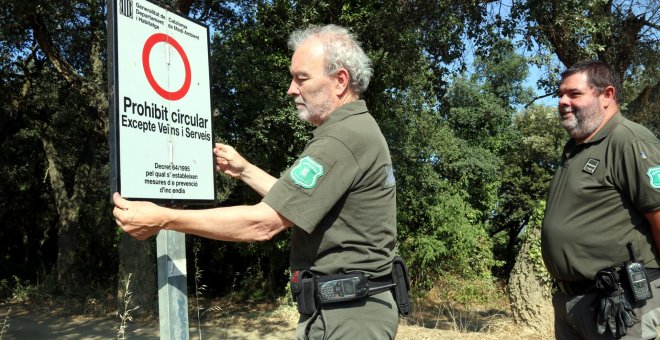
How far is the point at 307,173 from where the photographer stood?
7.07ft

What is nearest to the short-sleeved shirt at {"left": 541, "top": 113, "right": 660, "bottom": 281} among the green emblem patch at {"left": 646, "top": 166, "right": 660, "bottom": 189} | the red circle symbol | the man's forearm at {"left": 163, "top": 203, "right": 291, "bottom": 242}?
the green emblem patch at {"left": 646, "top": 166, "right": 660, "bottom": 189}

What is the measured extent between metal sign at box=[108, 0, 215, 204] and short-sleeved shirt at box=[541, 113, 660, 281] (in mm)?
1866

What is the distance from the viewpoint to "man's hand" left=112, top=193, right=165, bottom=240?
2.08m

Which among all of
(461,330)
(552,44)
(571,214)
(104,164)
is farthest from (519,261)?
(104,164)

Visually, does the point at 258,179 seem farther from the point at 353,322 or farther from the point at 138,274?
the point at 138,274

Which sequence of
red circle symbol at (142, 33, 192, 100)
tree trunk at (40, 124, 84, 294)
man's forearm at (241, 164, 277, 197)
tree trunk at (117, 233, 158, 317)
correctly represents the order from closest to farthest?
red circle symbol at (142, 33, 192, 100) → man's forearm at (241, 164, 277, 197) → tree trunk at (117, 233, 158, 317) → tree trunk at (40, 124, 84, 294)

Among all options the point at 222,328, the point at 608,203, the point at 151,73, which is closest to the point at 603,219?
the point at 608,203

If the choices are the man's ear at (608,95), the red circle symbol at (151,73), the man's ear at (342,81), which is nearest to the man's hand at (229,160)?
the red circle symbol at (151,73)

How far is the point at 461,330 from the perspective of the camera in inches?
318

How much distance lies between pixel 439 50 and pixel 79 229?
11.4 metres

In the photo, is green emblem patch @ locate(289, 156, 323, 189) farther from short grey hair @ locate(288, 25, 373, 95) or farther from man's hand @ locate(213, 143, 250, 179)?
man's hand @ locate(213, 143, 250, 179)

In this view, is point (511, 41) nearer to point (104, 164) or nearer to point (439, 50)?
point (439, 50)

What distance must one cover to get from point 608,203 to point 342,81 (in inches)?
60.7

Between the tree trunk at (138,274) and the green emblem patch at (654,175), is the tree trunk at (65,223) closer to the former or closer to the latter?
the tree trunk at (138,274)
